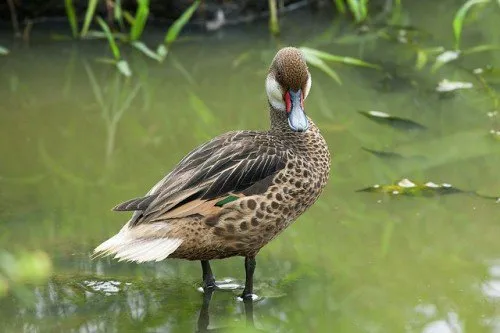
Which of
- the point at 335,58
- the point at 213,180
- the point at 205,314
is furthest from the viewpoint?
the point at 335,58

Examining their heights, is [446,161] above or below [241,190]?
below

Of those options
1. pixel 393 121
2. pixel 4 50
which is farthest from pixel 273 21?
pixel 4 50

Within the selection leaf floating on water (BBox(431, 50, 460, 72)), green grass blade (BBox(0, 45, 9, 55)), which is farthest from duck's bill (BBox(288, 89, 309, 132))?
green grass blade (BBox(0, 45, 9, 55))

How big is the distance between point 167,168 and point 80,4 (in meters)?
3.04

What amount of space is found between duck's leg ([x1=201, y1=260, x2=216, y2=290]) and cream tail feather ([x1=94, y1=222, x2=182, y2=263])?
364 mm

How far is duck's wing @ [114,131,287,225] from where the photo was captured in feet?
11.8

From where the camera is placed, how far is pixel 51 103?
614 cm

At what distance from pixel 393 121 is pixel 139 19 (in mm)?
2219

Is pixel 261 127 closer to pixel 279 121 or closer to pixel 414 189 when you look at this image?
pixel 414 189

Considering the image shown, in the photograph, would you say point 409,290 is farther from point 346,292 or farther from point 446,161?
point 446,161

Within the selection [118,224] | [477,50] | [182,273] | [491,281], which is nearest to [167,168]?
[118,224]

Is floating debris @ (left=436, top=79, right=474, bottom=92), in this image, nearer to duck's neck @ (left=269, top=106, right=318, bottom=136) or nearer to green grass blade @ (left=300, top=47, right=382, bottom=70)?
green grass blade @ (left=300, top=47, right=382, bottom=70)

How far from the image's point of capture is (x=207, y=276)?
3.90 metres

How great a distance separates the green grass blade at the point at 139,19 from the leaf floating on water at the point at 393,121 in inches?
77.0
